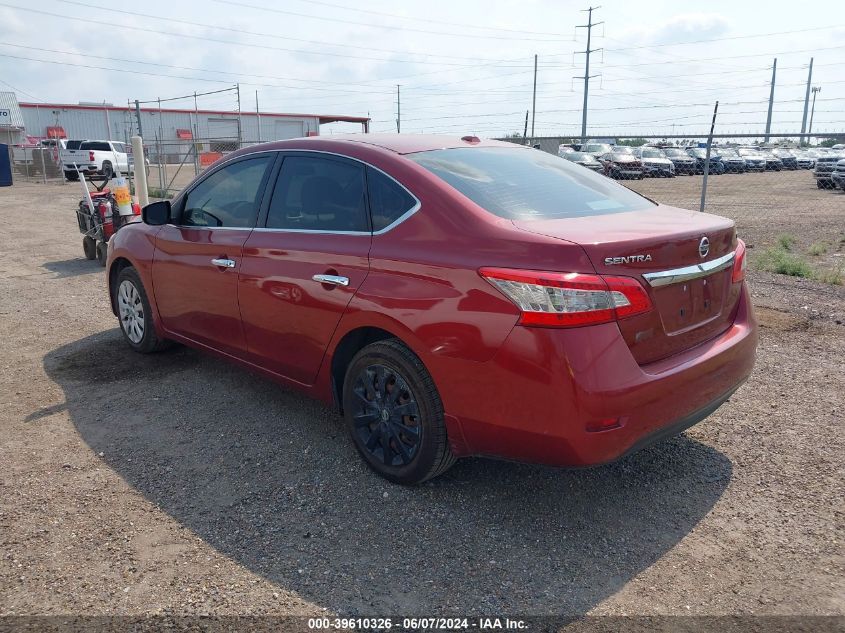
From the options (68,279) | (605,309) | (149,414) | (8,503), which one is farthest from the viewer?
(68,279)

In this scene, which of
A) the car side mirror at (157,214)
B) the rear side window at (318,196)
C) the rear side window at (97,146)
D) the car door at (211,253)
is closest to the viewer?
the rear side window at (318,196)

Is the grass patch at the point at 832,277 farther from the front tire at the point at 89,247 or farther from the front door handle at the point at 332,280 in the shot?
the front tire at the point at 89,247

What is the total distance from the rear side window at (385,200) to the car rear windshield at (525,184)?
7.7 inches

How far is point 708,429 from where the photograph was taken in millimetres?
4098

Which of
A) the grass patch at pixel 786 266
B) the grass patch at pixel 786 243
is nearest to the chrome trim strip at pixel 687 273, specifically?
the grass patch at pixel 786 266

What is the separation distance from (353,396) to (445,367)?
73 cm

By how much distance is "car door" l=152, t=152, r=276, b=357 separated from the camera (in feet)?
13.9

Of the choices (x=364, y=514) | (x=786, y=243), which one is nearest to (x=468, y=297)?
(x=364, y=514)

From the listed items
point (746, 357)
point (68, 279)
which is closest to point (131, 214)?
point (68, 279)

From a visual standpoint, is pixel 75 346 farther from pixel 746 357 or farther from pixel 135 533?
pixel 746 357

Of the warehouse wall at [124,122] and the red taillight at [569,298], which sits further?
the warehouse wall at [124,122]

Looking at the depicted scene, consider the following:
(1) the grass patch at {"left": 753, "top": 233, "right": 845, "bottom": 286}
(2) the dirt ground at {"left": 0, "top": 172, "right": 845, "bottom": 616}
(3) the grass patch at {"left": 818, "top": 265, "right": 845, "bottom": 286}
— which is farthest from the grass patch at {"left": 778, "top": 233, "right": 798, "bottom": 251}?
(2) the dirt ground at {"left": 0, "top": 172, "right": 845, "bottom": 616}

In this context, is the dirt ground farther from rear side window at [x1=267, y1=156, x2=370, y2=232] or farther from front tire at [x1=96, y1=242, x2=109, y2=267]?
front tire at [x1=96, y1=242, x2=109, y2=267]

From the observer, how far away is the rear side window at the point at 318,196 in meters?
3.62
